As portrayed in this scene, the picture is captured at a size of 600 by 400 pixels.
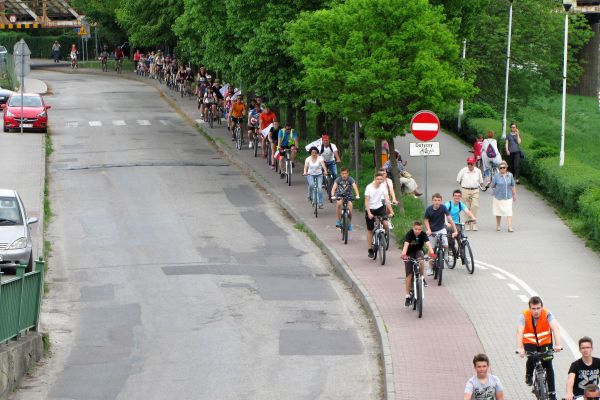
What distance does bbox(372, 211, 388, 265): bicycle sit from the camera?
2391 cm

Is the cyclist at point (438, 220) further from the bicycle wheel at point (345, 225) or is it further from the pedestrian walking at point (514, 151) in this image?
the pedestrian walking at point (514, 151)

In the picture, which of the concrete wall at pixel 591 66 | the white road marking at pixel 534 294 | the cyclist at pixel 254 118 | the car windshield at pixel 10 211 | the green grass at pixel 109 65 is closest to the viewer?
the white road marking at pixel 534 294

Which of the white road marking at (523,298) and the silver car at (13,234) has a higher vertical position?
the silver car at (13,234)

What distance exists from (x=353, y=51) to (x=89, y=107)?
3106cm

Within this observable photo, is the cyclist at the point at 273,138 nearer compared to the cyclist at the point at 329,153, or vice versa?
the cyclist at the point at 329,153

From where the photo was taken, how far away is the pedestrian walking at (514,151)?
34938mm

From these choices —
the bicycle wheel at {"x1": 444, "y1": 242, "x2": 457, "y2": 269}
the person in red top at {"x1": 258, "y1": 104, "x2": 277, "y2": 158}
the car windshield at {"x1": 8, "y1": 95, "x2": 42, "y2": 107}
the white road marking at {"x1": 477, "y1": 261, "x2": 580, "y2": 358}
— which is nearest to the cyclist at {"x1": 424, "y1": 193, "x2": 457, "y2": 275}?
the bicycle wheel at {"x1": 444, "y1": 242, "x2": 457, "y2": 269}

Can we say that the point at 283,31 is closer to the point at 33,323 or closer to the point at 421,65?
the point at 421,65

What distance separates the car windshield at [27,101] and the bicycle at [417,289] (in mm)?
29343

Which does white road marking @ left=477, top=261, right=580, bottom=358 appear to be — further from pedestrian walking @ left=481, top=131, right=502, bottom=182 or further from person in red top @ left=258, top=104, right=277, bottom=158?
person in red top @ left=258, top=104, right=277, bottom=158

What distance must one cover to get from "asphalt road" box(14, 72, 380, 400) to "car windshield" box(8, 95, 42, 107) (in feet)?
29.3

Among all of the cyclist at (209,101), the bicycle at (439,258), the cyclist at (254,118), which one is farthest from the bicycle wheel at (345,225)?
the cyclist at (209,101)

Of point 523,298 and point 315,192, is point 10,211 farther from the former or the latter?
point 523,298

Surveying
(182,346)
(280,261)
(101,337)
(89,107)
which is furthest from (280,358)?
(89,107)
